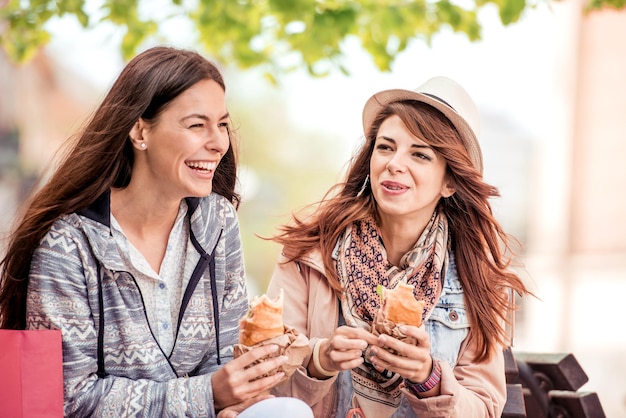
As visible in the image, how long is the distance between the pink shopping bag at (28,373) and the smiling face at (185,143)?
22.9 inches

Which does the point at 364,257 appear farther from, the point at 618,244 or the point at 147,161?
the point at 618,244

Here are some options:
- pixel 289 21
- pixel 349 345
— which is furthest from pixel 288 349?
pixel 289 21

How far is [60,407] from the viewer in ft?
8.16

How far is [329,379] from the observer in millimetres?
2822

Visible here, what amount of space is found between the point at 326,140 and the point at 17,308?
30.5ft

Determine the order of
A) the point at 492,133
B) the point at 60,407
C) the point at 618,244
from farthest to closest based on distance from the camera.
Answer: the point at 492,133 → the point at 618,244 → the point at 60,407

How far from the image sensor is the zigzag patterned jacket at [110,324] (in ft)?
8.45

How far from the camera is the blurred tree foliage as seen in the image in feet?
16.7

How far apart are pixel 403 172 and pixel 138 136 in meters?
0.89

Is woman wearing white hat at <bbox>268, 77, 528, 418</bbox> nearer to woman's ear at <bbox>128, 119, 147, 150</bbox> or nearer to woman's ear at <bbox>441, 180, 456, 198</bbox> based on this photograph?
woman's ear at <bbox>441, 180, 456, 198</bbox>

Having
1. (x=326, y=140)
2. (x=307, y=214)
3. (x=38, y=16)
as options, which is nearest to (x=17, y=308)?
(x=307, y=214)

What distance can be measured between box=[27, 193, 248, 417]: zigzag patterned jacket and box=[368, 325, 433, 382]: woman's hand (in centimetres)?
53

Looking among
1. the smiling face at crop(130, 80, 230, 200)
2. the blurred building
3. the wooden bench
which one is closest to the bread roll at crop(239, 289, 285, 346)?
the smiling face at crop(130, 80, 230, 200)

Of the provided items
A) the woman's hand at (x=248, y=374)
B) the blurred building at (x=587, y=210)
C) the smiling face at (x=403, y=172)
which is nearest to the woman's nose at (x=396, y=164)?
the smiling face at (x=403, y=172)
